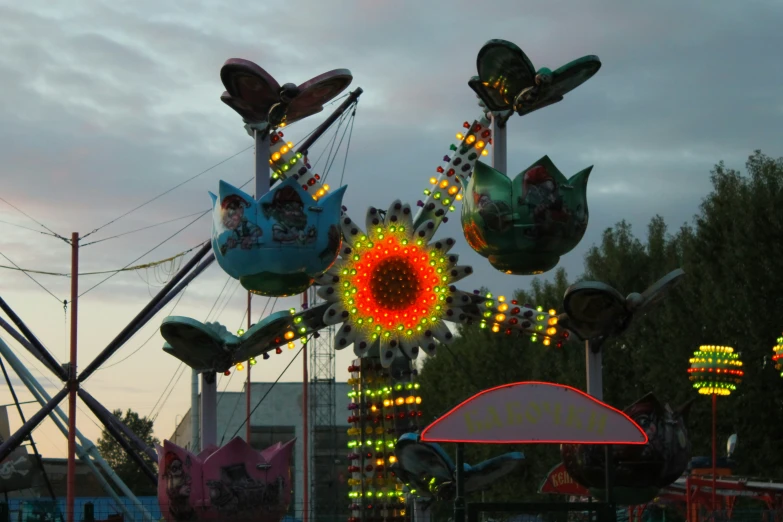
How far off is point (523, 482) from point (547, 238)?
28.5m

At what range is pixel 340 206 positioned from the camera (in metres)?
15.9

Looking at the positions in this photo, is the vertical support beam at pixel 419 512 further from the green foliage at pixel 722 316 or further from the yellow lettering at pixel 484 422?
the green foliage at pixel 722 316

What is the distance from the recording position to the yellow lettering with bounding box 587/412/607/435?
12.4m

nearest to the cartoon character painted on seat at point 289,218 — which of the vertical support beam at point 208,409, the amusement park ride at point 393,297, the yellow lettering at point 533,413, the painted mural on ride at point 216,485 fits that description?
the amusement park ride at point 393,297

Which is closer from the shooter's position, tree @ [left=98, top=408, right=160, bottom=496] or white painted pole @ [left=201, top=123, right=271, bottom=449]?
white painted pole @ [left=201, top=123, right=271, bottom=449]

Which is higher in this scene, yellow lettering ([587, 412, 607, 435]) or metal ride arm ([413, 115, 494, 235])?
metal ride arm ([413, 115, 494, 235])

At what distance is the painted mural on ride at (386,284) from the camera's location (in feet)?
50.5

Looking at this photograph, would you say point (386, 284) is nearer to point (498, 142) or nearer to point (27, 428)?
point (498, 142)

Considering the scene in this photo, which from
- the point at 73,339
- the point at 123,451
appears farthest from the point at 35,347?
the point at 123,451

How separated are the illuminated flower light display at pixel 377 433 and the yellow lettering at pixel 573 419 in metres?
5.05

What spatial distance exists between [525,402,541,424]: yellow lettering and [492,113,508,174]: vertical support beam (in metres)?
5.66

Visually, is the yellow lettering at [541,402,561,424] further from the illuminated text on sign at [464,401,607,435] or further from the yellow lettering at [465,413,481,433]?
the yellow lettering at [465,413,481,433]

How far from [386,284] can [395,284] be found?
122mm

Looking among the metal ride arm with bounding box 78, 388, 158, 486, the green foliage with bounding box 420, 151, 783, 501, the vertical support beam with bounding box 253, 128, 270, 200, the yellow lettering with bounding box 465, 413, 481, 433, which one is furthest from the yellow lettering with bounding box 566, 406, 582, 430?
the green foliage with bounding box 420, 151, 783, 501
